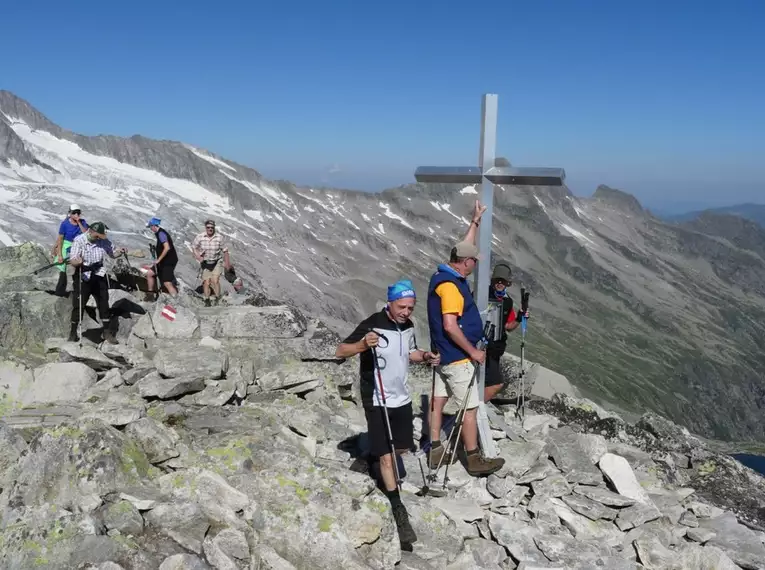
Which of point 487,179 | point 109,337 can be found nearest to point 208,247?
point 109,337

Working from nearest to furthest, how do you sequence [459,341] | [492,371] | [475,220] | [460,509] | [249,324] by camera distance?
[460,509], [459,341], [475,220], [492,371], [249,324]

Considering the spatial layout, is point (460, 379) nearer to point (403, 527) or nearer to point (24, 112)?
point (403, 527)

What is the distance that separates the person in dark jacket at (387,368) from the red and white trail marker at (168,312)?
25.7 ft

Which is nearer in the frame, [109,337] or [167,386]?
[167,386]

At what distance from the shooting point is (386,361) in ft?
27.4

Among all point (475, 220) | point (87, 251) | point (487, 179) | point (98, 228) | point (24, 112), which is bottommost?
point (87, 251)

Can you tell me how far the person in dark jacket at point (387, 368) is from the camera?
8.27 metres

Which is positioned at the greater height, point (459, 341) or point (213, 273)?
point (459, 341)

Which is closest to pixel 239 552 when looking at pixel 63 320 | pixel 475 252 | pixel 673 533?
pixel 475 252

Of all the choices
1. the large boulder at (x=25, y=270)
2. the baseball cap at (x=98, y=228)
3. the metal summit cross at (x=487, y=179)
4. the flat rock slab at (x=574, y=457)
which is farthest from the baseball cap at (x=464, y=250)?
the large boulder at (x=25, y=270)

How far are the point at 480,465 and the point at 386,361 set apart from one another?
293 centimetres

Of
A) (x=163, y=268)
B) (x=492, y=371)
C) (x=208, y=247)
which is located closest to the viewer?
(x=492, y=371)

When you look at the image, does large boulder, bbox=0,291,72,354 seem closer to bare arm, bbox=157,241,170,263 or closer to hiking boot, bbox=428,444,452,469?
bare arm, bbox=157,241,170,263

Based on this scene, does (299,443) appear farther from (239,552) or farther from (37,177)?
(37,177)
